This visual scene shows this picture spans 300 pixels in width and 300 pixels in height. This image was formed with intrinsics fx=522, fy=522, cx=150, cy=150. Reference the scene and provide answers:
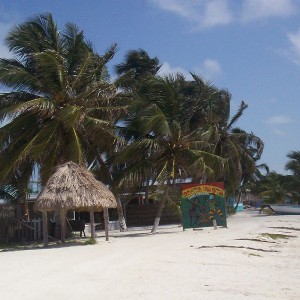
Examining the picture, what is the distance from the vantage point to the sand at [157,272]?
9.70 m

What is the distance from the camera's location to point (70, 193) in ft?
63.4

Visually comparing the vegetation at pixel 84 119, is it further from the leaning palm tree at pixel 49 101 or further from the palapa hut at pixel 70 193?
the palapa hut at pixel 70 193

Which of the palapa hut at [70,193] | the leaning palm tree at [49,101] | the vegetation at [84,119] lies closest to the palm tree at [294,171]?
the vegetation at [84,119]

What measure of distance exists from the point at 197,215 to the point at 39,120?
8.91m

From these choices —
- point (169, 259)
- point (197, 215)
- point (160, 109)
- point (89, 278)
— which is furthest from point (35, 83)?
point (89, 278)

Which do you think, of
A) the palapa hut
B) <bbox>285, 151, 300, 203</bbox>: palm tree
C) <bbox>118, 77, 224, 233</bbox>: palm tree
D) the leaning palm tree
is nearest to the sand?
the palapa hut

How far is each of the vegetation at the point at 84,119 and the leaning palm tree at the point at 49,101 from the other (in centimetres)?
5

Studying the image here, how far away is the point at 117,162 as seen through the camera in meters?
27.0

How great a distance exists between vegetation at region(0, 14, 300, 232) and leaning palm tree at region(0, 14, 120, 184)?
46mm

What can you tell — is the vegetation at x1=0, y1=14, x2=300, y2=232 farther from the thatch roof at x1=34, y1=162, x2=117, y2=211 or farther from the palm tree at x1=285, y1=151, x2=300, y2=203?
the palm tree at x1=285, y1=151, x2=300, y2=203

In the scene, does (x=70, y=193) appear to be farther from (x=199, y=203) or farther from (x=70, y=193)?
(x=199, y=203)

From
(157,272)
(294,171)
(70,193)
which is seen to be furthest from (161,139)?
(294,171)

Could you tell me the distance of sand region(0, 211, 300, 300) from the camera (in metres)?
9.70

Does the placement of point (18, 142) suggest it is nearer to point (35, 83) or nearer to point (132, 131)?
point (35, 83)
